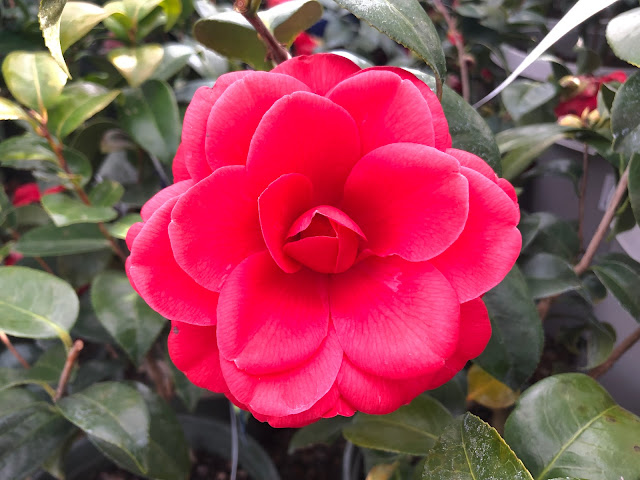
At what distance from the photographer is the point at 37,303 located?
60 cm

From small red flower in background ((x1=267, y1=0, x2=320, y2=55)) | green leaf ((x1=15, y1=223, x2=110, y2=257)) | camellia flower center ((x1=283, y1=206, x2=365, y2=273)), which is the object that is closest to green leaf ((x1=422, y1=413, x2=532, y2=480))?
camellia flower center ((x1=283, y1=206, x2=365, y2=273))

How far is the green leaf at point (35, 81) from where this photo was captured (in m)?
0.61

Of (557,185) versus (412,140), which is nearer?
(412,140)

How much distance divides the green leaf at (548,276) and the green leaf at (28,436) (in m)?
0.64

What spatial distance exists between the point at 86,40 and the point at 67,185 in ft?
1.23

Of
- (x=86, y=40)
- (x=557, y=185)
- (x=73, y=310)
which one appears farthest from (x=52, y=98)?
(x=557, y=185)

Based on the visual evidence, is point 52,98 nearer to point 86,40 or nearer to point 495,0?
point 86,40

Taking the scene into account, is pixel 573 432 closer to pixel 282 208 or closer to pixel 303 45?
pixel 282 208

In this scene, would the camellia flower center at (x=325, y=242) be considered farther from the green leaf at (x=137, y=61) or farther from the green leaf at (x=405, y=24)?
the green leaf at (x=137, y=61)

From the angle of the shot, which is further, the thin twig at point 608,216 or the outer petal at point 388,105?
the thin twig at point 608,216

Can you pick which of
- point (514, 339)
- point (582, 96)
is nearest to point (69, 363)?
point (514, 339)

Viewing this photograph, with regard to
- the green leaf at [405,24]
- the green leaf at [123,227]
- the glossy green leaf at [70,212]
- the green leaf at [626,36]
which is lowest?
the green leaf at [123,227]

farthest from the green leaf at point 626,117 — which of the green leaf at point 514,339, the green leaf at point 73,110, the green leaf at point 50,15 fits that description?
the green leaf at point 73,110

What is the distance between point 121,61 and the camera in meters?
0.68
